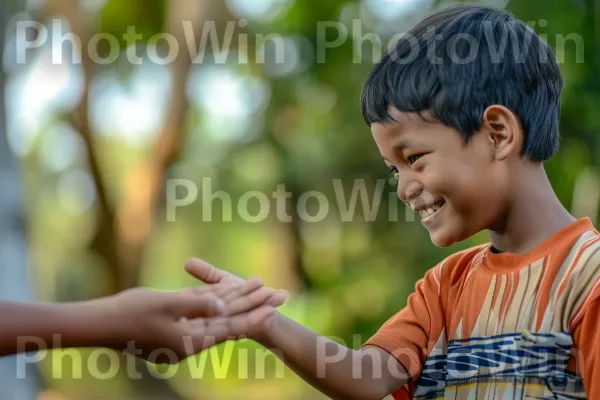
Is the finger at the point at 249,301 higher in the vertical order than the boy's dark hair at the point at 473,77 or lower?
lower

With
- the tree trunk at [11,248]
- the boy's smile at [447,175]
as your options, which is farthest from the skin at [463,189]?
the tree trunk at [11,248]

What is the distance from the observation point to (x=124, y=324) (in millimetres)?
1041

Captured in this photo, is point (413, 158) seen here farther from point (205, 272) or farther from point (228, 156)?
point (228, 156)

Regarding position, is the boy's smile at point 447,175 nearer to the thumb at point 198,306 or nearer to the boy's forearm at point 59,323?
the thumb at point 198,306

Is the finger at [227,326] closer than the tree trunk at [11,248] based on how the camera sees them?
Yes

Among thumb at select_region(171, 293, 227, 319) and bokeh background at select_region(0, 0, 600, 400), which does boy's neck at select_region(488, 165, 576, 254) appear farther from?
bokeh background at select_region(0, 0, 600, 400)

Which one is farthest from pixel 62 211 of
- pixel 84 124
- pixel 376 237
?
pixel 376 237

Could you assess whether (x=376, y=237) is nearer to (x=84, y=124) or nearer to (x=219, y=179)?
(x=219, y=179)

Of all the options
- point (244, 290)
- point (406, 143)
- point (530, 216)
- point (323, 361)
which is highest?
point (406, 143)

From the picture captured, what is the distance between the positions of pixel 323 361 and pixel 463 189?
32cm

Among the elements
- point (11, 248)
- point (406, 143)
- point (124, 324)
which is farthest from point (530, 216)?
point (11, 248)

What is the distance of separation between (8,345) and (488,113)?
0.72 m

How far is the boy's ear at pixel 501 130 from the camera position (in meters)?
1.12

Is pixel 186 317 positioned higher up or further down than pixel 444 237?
further down
